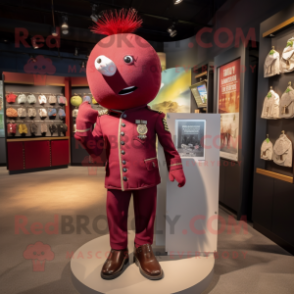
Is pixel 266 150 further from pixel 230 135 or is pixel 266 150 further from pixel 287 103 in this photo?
pixel 230 135

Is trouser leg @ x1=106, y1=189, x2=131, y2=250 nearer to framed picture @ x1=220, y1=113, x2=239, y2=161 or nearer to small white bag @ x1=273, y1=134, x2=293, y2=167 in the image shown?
small white bag @ x1=273, y1=134, x2=293, y2=167

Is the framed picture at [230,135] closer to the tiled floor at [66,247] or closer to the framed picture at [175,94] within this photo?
the tiled floor at [66,247]

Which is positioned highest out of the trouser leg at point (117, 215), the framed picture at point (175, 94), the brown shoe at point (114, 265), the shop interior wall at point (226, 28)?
the shop interior wall at point (226, 28)

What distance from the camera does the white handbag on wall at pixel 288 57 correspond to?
231 centimetres

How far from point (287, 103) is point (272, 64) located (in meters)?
0.47

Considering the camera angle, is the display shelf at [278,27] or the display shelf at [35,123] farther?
the display shelf at [35,123]

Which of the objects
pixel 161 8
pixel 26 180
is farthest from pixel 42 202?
pixel 161 8

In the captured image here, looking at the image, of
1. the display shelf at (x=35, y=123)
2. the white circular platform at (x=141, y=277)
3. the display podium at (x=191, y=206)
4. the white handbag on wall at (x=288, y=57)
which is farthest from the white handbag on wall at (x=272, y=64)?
the display shelf at (x=35, y=123)

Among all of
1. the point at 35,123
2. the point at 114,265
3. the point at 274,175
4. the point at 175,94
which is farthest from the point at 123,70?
the point at 35,123

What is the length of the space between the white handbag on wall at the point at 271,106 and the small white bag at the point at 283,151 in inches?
9.2

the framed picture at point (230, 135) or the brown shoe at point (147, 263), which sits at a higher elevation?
the framed picture at point (230, 135)

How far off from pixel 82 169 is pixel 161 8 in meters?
4.48

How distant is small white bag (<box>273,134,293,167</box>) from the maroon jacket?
56.3 inches

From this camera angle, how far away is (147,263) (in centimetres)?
171
